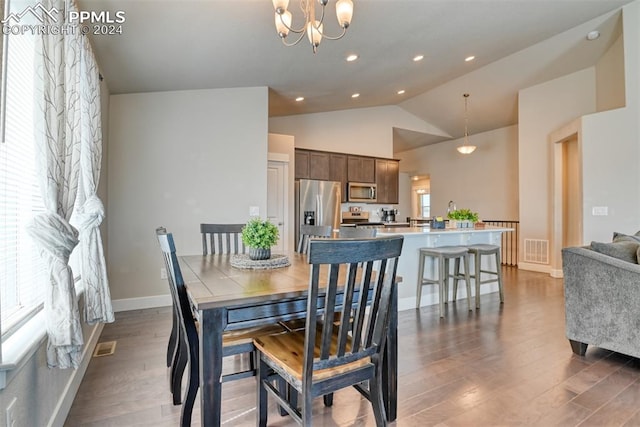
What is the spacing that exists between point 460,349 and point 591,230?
359 cm

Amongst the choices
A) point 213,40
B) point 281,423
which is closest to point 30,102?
point 213,40

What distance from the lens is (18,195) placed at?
158 cm

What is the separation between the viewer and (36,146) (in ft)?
4.90

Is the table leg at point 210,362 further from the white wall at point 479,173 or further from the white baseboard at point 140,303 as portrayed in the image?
the white wall at point 479,173

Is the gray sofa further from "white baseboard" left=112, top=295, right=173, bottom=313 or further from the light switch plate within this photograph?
"white baseboard" left=112, top=295, right=173, bottom=313

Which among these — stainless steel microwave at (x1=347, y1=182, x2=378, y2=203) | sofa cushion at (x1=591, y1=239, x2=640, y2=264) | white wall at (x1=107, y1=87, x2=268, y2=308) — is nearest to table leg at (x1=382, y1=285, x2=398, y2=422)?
sofa cushion at (x1=591, y1=239, x2=640, y2=264)

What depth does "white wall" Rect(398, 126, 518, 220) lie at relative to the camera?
747 cm

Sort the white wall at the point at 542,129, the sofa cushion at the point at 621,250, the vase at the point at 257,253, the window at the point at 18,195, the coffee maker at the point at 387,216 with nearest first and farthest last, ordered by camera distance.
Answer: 1. the window at the point at 18,195
2. the vase at the point at 257,253
3. the sofa cushion at the point at 621,250
4. the white wall at the point at 542,129
5. the coffee maker at the point at 387,216

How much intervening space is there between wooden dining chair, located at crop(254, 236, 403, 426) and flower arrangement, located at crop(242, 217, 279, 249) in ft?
1.88

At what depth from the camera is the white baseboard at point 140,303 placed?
3.67m

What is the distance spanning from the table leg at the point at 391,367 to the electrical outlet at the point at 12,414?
156cm

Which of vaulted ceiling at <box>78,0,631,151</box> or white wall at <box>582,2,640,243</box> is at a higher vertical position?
vaulted ceiling at <box>78,0,631,151</box>

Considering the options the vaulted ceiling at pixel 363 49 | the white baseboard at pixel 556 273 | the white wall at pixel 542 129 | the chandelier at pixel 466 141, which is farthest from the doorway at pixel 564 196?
the chandelier at pixel 466 141

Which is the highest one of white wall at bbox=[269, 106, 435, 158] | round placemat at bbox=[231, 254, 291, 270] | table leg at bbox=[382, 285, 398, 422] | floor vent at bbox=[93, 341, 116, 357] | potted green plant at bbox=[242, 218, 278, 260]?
white wall at bbox=[269, 106, 435, 158]
